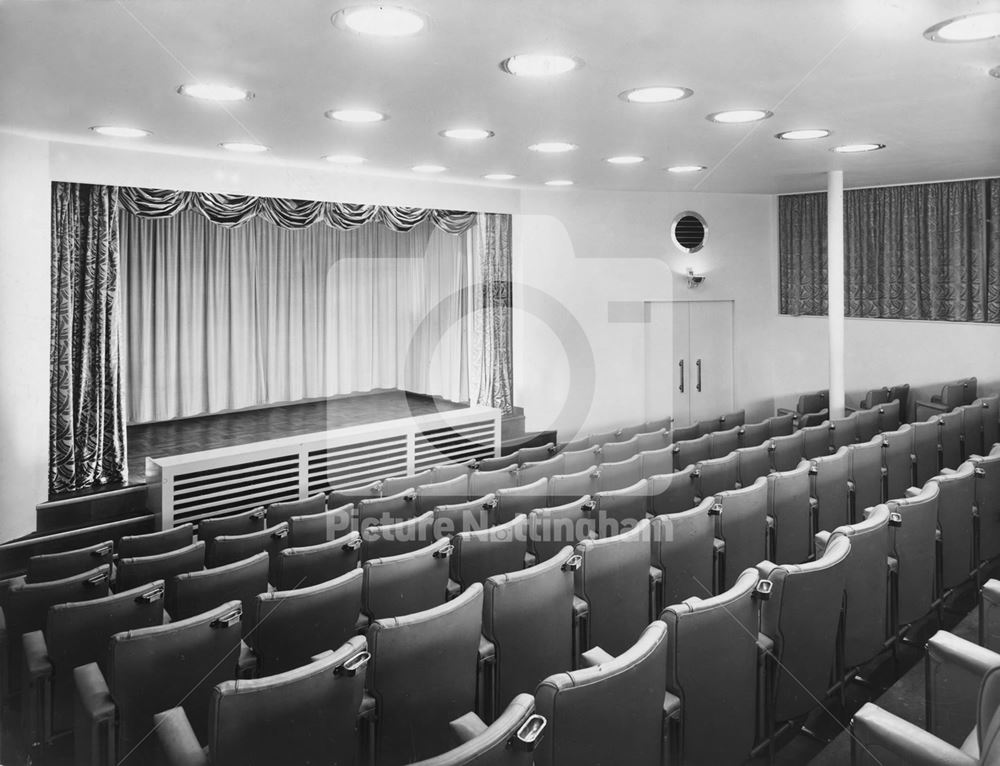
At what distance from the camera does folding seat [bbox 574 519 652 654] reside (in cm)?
426

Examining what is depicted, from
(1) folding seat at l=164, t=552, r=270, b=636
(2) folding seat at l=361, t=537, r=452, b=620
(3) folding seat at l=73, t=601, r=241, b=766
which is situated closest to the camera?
(3) folding seat at l=73, t=601, r=241, b=766

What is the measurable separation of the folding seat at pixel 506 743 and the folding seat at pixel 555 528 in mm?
2672

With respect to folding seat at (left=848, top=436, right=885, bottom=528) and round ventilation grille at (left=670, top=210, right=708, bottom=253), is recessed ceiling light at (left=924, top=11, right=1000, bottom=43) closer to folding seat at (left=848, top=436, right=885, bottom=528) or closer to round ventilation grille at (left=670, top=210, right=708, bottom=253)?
folding seat at (left=848, top=436, right=885, bottom=528)

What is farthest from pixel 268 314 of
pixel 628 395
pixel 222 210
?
pixel 628 395

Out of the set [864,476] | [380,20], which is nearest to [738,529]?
[864,476]

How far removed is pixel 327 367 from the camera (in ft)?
46.0

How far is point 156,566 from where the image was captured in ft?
16.8

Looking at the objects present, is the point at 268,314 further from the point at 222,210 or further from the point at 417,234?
the point at 222,210

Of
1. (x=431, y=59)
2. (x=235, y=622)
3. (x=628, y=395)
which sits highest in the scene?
(x=431, y=59)

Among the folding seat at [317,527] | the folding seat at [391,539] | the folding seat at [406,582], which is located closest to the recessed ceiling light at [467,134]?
the folding seat at [317,527]

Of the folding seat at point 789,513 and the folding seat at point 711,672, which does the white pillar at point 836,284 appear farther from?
the folding seat at point 711,672

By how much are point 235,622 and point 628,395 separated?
9.94 m

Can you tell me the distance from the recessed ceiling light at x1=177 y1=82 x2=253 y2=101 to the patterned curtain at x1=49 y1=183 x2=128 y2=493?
338 cm

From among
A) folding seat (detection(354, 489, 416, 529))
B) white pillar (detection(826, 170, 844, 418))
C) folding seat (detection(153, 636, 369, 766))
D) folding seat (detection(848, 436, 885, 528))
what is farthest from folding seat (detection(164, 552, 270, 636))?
white pillar (detection(826, 170, 844, 418))
